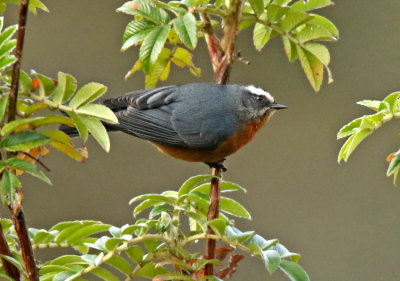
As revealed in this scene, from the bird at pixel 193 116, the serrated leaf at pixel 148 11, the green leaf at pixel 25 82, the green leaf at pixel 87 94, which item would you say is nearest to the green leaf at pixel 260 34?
the serrated leaf at pixel 148 11

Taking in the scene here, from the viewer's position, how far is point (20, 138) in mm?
1172

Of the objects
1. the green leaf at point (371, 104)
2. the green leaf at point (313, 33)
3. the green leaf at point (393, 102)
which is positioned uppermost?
the green leaf at point (313, 33)

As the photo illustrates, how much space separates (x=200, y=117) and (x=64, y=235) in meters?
1.24

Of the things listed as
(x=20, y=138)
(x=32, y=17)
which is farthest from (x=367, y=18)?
(x=20, y=138)

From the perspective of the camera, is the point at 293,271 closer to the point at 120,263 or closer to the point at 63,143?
the point at 120,263

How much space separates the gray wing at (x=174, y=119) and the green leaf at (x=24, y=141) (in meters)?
1.26

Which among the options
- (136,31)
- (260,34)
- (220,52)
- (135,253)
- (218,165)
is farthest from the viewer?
(218,165)

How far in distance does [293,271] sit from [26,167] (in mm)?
564

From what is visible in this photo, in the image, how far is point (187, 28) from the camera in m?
1.43

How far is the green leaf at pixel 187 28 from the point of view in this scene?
140 cm

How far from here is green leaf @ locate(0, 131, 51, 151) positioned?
117cm

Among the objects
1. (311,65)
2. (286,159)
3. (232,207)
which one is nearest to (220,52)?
(311,65)

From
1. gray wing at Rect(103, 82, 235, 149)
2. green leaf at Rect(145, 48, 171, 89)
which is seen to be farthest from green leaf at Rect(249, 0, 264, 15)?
gray wing at Rect(103, 82, 235, 149)

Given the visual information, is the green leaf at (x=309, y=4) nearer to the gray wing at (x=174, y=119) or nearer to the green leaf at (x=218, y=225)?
the green leaf at (x=218, y=225)
